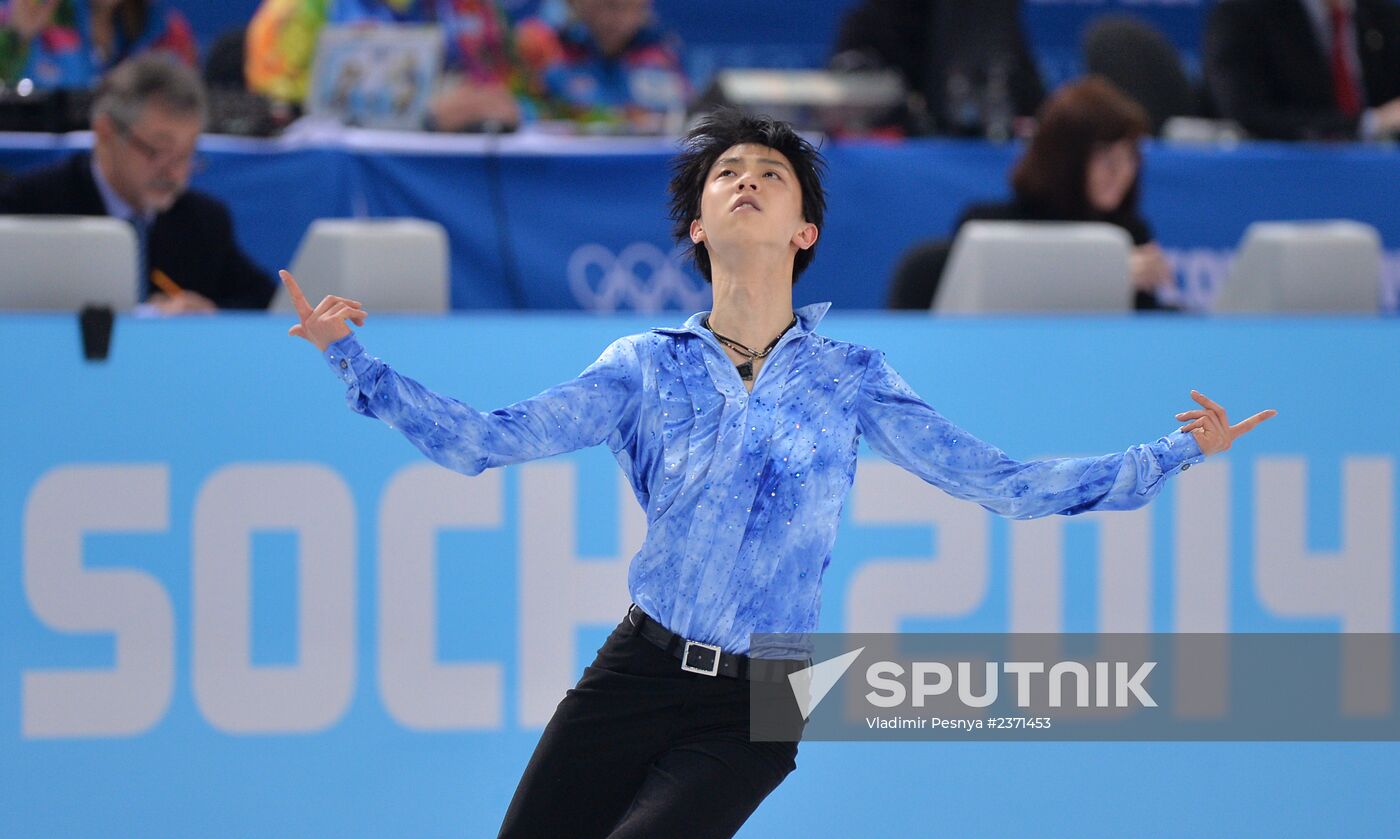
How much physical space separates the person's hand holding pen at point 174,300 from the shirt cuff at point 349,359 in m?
1.62

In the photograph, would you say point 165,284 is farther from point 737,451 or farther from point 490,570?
point 737,451

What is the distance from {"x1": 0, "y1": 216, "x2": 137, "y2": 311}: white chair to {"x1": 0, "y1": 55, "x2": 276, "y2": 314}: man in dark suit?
3.81 ft

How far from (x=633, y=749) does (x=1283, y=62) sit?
486cm

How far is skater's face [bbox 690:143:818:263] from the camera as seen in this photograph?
113 inches

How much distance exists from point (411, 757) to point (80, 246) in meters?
1.26

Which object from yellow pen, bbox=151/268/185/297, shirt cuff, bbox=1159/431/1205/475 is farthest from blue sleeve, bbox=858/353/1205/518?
yellow pen, bbox=151/268/185/297

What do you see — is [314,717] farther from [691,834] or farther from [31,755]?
[691,834]

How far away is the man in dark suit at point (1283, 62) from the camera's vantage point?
673cm

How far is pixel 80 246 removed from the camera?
155 inches

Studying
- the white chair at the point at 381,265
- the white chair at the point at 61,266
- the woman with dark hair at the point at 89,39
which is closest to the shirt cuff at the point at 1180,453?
the white chair at the point at 381,265

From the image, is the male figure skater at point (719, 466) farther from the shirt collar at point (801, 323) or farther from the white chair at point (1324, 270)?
the white chair at point (1324, 270)

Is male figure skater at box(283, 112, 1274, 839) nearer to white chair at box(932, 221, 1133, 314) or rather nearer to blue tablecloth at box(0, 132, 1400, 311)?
white chair at box(932, 221, 1133, 314)

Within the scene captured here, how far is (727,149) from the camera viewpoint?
2.97 metres

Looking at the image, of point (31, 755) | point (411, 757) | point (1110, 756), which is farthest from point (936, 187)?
point (31, 755)
